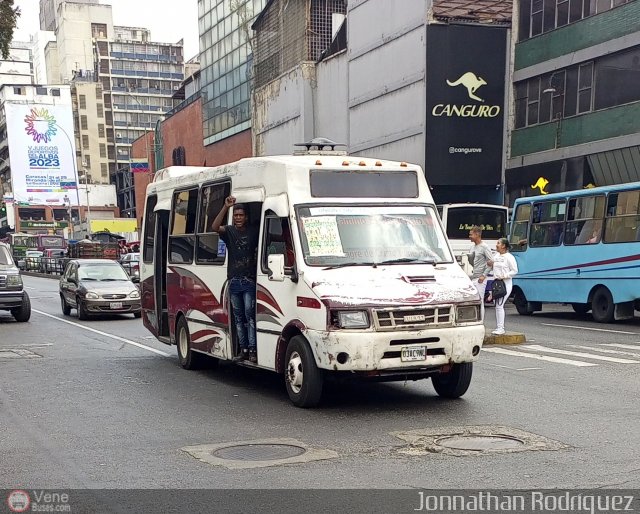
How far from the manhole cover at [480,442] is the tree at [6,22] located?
1699cm

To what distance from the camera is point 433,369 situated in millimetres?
8617

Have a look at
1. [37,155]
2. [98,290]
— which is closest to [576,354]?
[98,290]

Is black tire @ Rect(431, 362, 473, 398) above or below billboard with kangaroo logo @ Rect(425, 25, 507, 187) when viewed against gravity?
below

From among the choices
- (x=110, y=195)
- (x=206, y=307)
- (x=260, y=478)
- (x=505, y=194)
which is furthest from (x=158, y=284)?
(x=110, y=195)

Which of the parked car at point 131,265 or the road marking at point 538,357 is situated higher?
the road marking at point 538,357

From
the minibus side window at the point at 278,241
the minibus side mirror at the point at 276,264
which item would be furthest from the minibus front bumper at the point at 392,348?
the minibus side window at the point at 278,241

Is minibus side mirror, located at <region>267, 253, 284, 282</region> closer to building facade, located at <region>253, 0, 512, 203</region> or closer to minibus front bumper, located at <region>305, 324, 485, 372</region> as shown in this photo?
minibus front bumper, located at <region>305, 324, 485, 372</region>

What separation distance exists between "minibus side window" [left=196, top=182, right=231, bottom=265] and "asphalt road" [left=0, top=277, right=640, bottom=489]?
167cm

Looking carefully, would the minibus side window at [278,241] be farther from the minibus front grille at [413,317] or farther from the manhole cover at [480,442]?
the manhole cover at [480,442]

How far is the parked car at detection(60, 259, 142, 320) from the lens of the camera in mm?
21297

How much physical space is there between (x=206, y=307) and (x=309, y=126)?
36.8 meters

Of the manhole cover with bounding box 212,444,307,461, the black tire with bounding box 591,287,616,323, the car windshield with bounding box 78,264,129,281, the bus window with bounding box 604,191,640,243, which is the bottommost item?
the black tire with bounding box 591,287,616,323

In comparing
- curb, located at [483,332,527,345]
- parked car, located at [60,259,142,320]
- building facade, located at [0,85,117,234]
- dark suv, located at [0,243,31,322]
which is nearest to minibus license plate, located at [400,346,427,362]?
curb, located at [483,332,527,345]

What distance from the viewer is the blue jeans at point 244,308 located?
980cm
